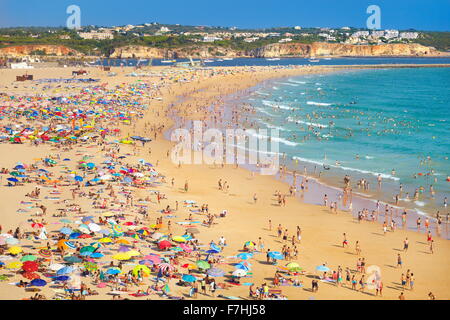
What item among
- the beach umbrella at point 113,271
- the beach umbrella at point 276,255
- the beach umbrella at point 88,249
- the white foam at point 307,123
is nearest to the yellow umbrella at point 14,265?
the beach umbrella at point 88,249

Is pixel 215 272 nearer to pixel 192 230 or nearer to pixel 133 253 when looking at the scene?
pixel 133 253

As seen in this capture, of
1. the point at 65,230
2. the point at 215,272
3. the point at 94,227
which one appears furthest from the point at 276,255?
the point at 65,230

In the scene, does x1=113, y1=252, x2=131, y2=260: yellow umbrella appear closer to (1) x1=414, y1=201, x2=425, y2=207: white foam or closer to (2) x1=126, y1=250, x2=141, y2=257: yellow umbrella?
(2) x1=126, y1=250, x2=141, y2=257: yellow umbrella

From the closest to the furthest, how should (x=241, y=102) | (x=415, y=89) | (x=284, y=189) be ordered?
(x=284, y=189)
(x=241, y=102)
(x=415, y=89)

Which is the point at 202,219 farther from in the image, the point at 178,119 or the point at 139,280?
the point at 178,119

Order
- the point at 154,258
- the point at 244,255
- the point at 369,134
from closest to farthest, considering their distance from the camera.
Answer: the point at 154,258 < the point at 244,255 < the point at 369,134

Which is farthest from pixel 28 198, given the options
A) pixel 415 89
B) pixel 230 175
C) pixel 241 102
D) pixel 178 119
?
pixel 415 89
